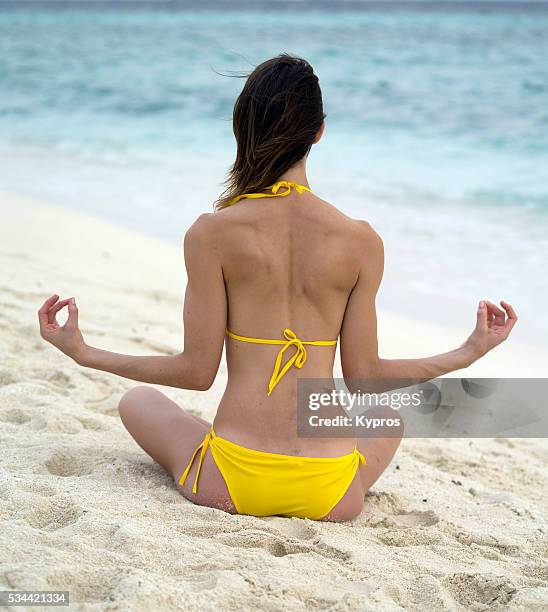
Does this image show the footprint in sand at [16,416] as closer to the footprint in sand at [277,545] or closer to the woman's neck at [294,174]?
the footprint in sand at [277,545]

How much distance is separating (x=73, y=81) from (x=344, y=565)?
15408 mm

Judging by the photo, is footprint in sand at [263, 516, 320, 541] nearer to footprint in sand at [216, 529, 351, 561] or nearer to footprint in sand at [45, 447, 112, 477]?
footprint in sand at [216, 529, 351, 561]

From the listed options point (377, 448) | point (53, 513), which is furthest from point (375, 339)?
point (53, 513)

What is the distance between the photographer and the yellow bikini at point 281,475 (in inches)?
97.3

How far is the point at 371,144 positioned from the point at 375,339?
847 centimetres

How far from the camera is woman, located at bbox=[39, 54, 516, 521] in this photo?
2.37m

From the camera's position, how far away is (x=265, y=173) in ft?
7.87

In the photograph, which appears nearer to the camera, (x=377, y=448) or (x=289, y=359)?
(x=289, y=359)

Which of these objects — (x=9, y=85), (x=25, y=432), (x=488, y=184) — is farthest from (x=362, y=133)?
(x=25, y=432)

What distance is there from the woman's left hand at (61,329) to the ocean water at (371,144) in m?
0.90

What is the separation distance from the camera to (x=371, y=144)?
35.0ft

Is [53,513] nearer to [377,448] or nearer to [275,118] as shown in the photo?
[377,448]

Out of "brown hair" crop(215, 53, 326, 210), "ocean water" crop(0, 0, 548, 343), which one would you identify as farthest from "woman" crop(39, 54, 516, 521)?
"ocean water" crop(0, 0, 548, 343)

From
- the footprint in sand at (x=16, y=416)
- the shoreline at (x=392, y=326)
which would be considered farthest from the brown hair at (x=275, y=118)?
the shoreline at (x=392, y=326)
